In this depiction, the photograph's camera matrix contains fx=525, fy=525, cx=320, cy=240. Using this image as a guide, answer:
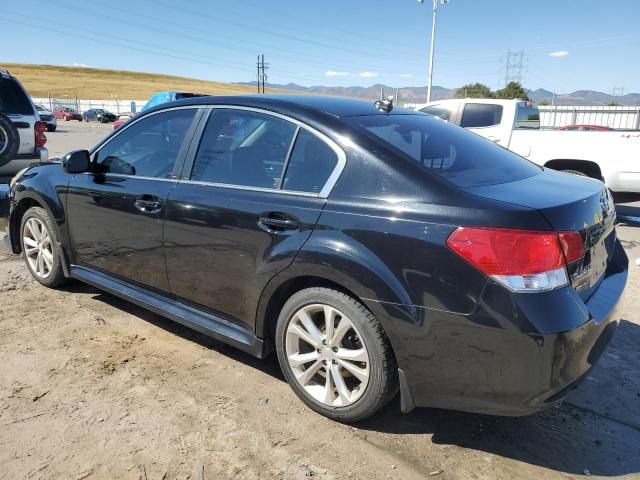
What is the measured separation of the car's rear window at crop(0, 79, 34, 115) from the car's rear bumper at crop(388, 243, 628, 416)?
7.31 m

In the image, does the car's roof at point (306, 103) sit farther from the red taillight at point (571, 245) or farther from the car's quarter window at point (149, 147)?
the red taillight at point (571, 245)

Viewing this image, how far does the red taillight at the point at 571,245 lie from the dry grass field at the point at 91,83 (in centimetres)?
6866

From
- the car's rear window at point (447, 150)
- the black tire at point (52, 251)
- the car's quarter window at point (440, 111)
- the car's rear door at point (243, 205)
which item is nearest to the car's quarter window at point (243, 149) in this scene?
the car's rear door at point (243, 205)

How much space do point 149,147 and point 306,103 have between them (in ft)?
4.23

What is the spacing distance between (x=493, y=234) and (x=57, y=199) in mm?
3430

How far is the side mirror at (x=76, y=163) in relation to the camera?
385cm

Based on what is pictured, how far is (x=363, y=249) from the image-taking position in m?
2.43

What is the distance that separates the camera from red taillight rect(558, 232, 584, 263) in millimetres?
2223

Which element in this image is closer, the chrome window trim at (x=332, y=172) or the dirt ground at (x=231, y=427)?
the dirt ground at (x=231, y=427)

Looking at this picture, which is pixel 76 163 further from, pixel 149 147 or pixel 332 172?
pixel 332 172

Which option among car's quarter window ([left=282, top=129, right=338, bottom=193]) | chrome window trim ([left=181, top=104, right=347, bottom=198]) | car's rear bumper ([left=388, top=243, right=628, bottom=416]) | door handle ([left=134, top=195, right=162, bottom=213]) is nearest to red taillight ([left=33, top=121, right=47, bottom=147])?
door handle ([left=134, top=195, right=162, bottom=213])

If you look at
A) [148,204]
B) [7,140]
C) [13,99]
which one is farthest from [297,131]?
[13,99]

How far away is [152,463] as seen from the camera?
243 centimetres

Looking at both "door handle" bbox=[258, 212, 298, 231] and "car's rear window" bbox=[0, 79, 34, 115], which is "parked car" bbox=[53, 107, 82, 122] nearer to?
"car's rear window" bbox=[0, 79, 34, 115]
